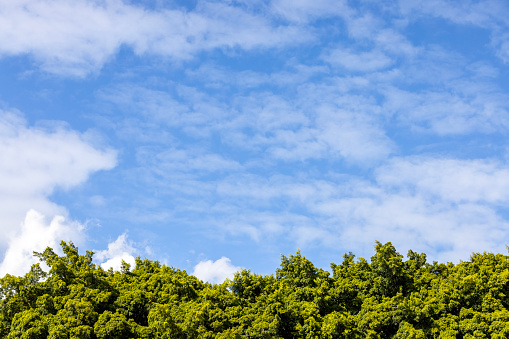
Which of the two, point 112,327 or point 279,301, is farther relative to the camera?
point 279,301

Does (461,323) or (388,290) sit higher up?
(388,290)

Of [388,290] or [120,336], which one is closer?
[120,336]

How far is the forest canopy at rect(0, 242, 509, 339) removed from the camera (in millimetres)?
30109

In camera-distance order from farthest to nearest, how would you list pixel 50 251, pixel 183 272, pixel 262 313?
pixel 183 272
pixel 50 251
pixel 262 313

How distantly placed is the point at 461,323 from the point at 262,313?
12.3m

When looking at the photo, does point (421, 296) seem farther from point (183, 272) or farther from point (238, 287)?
point (183, 272)

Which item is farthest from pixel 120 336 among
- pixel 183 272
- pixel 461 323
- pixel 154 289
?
pixel 461 323

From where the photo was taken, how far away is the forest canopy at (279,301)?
30.1m

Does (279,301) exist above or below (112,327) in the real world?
above

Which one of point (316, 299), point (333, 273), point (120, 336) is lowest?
point (120, 336)

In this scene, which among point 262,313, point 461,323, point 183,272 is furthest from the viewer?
point 183,272

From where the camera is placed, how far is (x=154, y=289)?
35.3 metres

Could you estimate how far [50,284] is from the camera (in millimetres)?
A: 33844

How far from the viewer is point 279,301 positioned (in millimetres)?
32031
